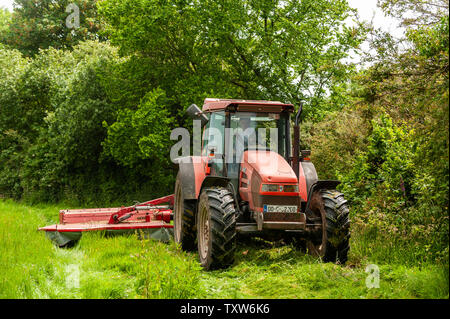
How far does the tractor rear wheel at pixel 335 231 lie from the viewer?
6516 millimetres

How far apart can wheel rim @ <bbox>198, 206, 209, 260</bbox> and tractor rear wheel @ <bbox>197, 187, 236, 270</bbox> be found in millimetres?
237

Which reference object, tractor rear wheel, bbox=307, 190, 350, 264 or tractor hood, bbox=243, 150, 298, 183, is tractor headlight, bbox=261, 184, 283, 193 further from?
tractor rear wheel, bbox=307, 190, 350, 264

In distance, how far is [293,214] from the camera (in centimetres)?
655

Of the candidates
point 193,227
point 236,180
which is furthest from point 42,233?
point 236,180

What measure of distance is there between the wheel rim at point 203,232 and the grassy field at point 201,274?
0.46 metres

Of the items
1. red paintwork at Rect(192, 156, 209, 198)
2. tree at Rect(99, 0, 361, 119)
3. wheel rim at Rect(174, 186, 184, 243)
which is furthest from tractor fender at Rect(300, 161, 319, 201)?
tree at Rect(99, 0, 361, 119)

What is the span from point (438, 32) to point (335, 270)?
9.86ft

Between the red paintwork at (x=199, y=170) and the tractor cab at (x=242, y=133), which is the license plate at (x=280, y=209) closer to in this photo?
the tractor cab at (x=242, y=133)

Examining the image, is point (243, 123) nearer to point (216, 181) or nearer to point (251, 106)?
point (251, 106)

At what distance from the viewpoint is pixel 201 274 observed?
6137 millimetres

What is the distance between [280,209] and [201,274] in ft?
4.51

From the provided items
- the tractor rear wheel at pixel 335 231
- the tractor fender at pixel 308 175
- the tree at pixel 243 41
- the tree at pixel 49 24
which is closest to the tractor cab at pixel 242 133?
the tractor fender at pixel 308 175

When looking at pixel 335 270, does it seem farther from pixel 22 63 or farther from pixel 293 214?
pixel 22 63

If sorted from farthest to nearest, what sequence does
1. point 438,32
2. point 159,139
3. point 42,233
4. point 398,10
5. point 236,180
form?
point 159,139
point 42,233
point 236,180
point 398,10
point 438,32
